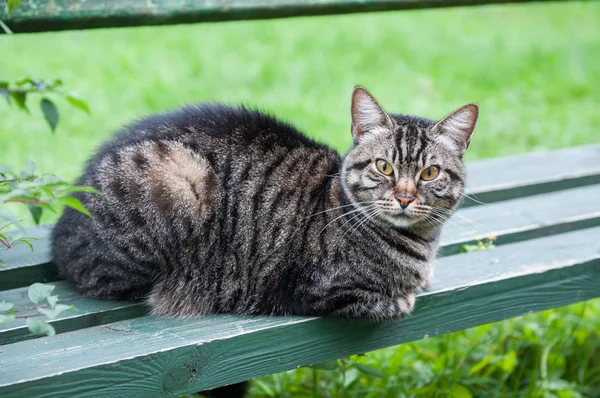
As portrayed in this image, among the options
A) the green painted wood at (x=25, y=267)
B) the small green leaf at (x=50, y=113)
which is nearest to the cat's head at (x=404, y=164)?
the small green leaf at (x=50, y=113)

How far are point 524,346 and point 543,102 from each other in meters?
2.91

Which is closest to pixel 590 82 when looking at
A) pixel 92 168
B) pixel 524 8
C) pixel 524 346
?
pixel 524 8

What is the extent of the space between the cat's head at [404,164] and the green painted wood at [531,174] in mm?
624

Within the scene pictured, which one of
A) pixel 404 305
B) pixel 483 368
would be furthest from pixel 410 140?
pixel 483 368

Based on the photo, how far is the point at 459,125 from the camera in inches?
92.0

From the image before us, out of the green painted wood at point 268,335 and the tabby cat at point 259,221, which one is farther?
the tabby cat at point 259,221

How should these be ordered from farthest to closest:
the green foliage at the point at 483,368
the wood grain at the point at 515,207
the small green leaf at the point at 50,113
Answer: the green foliage at the point at 483,368
the wood grain at the point at 515,207
the small green leaf at the point at 50,113

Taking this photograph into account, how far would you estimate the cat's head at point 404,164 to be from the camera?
2238 mm

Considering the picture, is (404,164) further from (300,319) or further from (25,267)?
(25,267)

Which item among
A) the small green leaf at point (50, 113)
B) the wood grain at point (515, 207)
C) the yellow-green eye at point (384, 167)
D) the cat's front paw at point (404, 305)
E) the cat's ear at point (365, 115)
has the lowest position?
the cat's front paw at point (404, 305)

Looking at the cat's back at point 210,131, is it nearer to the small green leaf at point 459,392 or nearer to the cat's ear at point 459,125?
the cat's ear at point 459,125

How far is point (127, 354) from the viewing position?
184 centimetres

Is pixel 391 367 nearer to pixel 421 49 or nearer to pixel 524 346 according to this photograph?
pixel 524 346

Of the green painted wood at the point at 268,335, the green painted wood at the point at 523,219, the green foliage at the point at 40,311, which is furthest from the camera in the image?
the green painted wood at the point at 523,219
